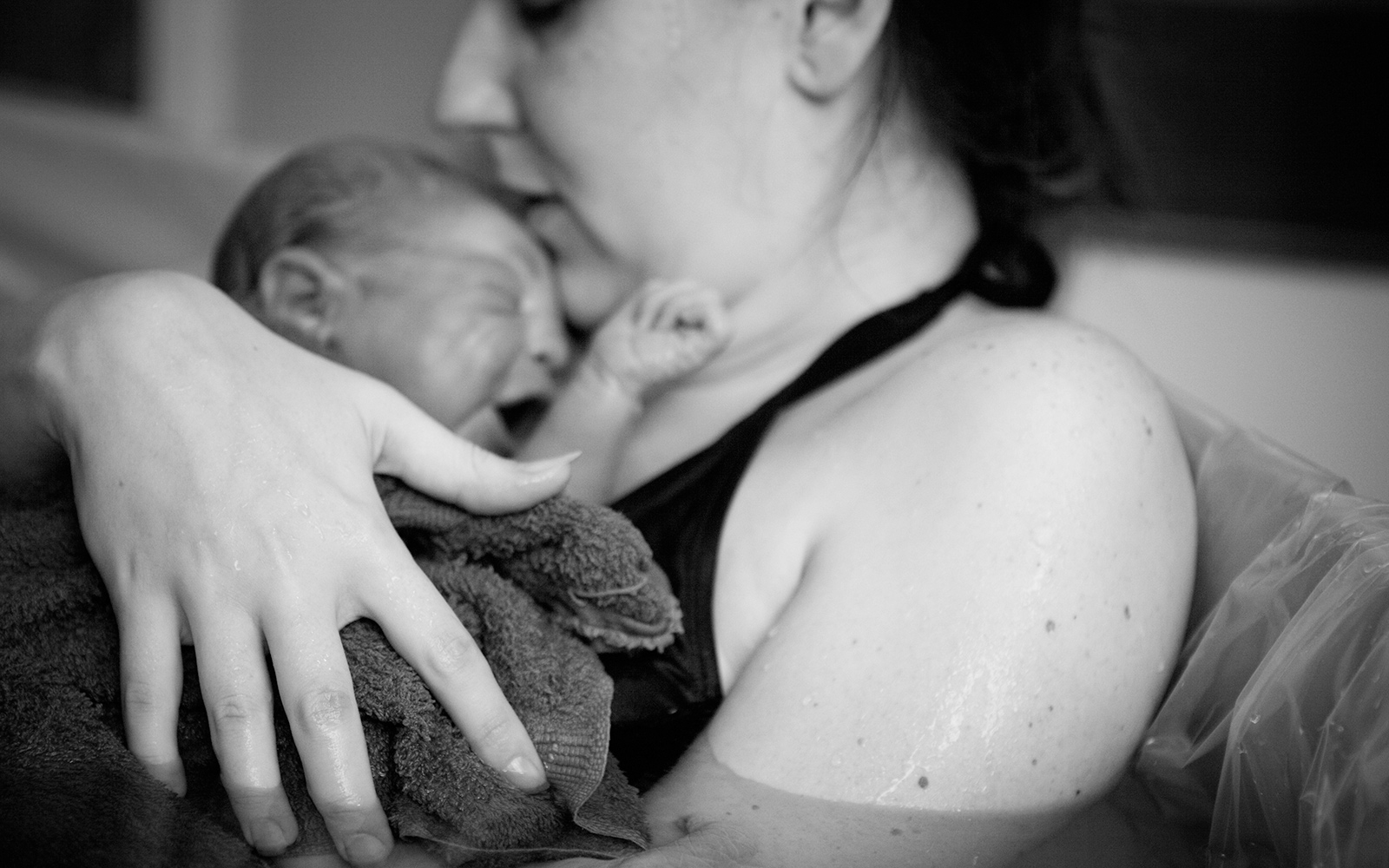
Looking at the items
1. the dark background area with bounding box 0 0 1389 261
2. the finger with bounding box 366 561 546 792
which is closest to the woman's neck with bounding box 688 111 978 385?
the finger with bounding box 366 561 546 792

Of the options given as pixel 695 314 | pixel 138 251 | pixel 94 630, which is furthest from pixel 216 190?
pixel 94 630

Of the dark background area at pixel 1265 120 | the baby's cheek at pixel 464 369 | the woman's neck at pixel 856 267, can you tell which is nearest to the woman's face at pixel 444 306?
the baby's cheek at pixel 464 369

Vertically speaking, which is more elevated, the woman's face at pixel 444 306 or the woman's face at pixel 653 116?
the woman's face at pixel 653 116

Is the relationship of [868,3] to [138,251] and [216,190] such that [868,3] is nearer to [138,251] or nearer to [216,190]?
[216,190]

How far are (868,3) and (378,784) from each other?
0.71 m

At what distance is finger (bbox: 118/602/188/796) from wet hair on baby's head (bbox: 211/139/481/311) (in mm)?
510

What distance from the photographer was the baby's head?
1.06 meters

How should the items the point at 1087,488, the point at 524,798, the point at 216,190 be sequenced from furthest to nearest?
1. the point at 216,190
2. the point at 1087,488
3. the point at 524,798

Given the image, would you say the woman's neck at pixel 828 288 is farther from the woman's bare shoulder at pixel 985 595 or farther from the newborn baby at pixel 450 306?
the woman's bare shoulder at pixel 985 595

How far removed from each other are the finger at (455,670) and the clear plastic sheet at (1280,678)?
0.42 meters

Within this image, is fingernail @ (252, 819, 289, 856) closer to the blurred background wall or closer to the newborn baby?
the newborn baby

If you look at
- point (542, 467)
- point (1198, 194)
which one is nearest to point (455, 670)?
point (542, 467)

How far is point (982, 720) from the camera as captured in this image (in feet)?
2.12

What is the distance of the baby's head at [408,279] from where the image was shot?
106 centimetres
